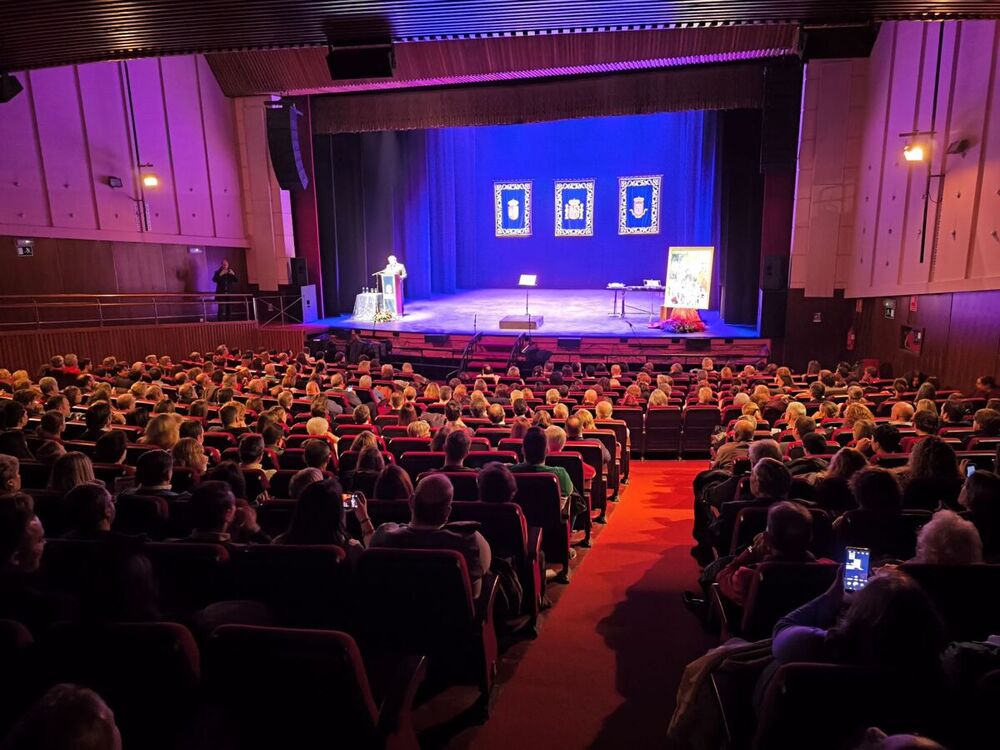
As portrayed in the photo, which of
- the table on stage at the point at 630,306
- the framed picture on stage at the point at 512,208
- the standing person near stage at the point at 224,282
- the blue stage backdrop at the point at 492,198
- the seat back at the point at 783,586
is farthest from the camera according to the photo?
the framed picture on stage at the point at 512,208

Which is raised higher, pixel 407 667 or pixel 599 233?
pixel 599 233

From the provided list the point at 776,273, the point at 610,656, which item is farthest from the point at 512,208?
the point at 610,656

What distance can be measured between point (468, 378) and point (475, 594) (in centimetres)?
798

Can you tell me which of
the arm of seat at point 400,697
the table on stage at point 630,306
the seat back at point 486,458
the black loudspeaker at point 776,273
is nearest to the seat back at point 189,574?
the arm of seat at point 400,697

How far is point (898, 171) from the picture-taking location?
37.1ft

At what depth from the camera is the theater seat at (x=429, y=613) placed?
2.61 metres

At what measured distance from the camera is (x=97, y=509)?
2.90m

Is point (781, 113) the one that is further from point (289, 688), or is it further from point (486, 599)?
point (289, 688)

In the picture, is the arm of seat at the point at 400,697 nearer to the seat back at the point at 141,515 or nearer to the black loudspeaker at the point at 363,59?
the seat back at the point at 141,515

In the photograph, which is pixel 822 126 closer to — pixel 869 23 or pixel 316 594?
pixel 869 23

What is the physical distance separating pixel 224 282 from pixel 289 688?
15454 mm

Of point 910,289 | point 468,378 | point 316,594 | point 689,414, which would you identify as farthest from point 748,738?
point 910,289

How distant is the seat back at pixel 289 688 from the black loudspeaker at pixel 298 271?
51.5 feet

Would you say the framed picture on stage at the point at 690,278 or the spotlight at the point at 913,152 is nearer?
the spotlight at the point at 913,152
